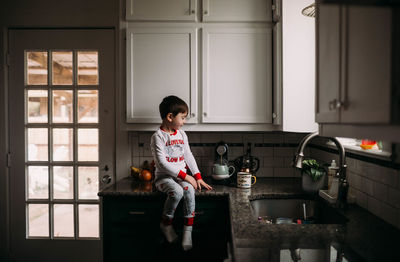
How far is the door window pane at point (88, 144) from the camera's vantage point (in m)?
2.38

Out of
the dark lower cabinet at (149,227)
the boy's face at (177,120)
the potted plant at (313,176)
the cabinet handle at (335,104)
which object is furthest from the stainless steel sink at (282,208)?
the cabinet handle at (335,104)

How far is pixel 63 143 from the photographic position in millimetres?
2393

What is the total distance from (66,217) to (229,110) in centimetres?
163

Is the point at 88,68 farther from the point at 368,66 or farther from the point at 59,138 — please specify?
the point at 368,66

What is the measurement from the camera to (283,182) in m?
2.19

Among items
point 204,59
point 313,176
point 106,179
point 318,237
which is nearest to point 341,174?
point 313,176

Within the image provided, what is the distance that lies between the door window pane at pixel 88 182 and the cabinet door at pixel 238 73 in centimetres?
110

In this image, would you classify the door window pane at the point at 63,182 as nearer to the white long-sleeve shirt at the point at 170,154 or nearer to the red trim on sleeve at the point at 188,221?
the white long-sleeve shirt at the point at 170,154

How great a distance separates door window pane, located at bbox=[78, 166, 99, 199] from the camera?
7.89 feet

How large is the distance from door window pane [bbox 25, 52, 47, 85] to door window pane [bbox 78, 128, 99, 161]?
0.52m

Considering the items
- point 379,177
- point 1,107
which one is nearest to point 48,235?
point 1,107

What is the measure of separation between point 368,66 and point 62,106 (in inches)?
89.4

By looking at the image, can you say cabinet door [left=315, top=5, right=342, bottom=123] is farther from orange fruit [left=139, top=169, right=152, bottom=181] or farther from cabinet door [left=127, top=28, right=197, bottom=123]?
orange fruit [left=139, top=169, right=152, bottom=181]

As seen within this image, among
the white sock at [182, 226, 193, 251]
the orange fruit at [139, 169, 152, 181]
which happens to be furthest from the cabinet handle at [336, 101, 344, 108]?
the orange fruit at [139, 169, 152, 181]
